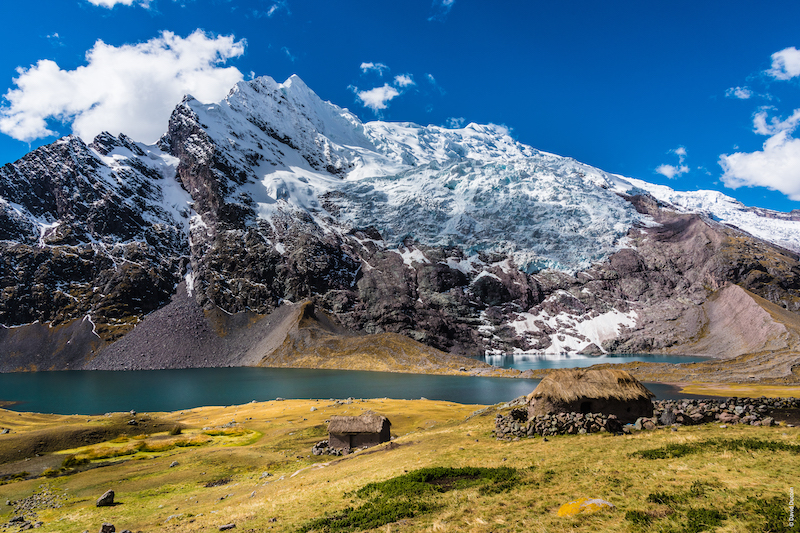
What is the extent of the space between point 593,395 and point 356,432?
19026 mm

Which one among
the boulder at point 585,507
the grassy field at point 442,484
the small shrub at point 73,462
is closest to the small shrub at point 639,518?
the grassy field at point 442,484

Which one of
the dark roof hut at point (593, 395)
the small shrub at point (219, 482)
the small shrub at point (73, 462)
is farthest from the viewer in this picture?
the small shrub at point (73, 462)

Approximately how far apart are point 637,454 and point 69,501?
3112cm

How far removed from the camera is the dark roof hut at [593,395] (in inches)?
1167

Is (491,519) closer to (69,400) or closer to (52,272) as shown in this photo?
(69,400)

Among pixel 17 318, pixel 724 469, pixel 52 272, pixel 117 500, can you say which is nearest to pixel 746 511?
pixel 724 469

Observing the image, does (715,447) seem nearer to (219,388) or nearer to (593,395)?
(593,395)

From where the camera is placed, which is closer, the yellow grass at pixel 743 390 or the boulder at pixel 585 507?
the boulder at pixel 585 507

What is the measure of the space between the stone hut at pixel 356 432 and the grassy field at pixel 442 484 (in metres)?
2.29

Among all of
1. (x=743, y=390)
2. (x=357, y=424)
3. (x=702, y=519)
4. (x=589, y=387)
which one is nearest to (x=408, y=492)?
(x=702, y=519)

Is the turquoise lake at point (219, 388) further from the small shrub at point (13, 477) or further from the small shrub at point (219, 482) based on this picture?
the small shrub at point (219, 482)

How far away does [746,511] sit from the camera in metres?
10.7

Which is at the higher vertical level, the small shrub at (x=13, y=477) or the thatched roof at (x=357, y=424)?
the thatched roof at (x=357, y=424)

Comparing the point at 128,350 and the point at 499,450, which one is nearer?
the point at 499,450
